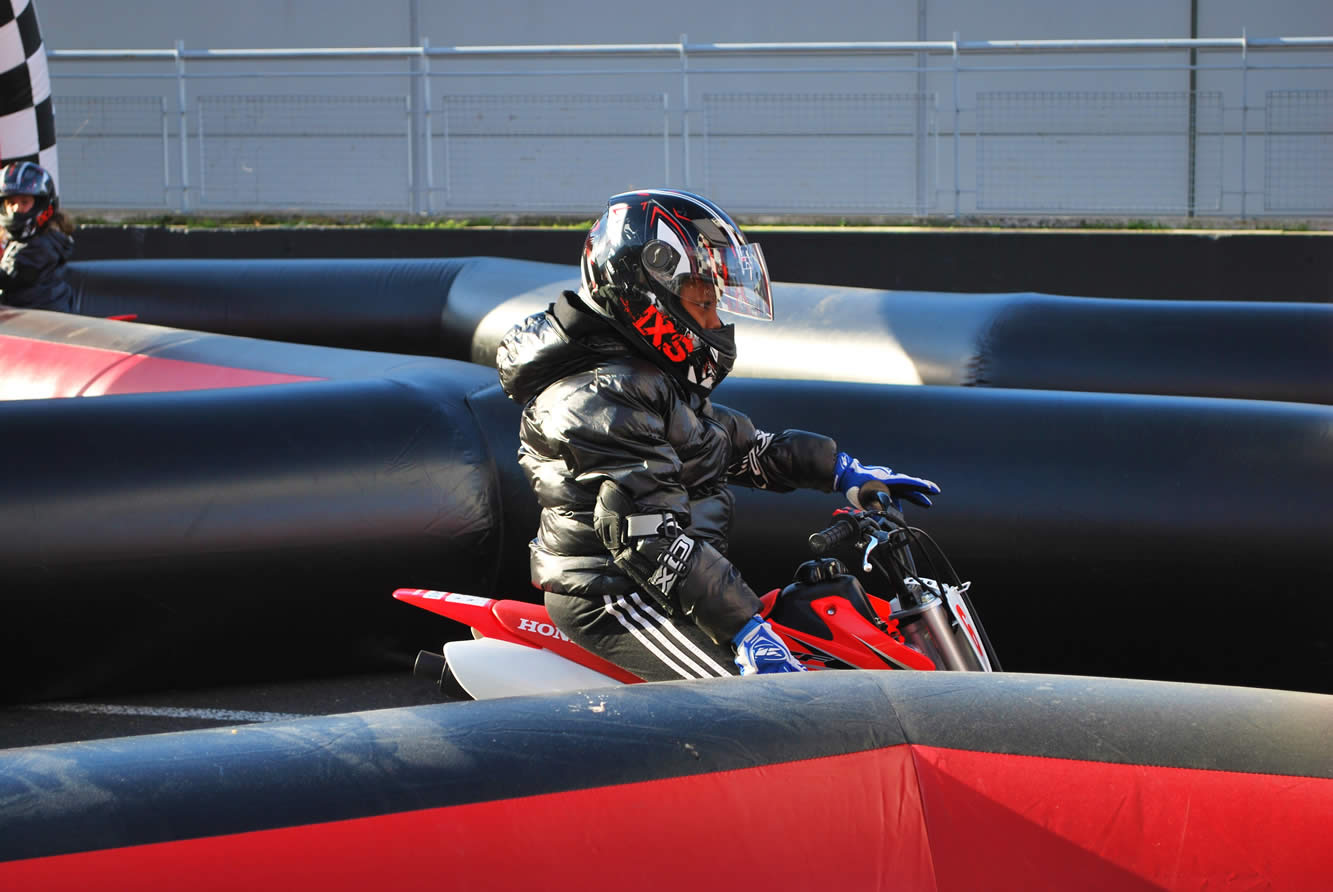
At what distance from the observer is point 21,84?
9.47 m

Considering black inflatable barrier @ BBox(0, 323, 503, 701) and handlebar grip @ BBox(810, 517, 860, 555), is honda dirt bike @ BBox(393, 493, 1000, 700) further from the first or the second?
black inflatable barrier @ BBox(0, 323, 503, 701)

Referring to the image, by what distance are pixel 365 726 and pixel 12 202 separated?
7.65 m

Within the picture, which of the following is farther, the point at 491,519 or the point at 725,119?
the point at 725,119

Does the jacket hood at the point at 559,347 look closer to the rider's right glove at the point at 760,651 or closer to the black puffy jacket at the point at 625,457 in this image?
the black puffy jacket at the point at 625,457

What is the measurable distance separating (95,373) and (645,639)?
173 inches

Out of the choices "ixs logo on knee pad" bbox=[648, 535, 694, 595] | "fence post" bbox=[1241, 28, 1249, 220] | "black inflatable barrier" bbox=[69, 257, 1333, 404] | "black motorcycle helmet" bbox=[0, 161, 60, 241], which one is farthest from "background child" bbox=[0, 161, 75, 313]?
"fence post" bbox=[1241, 28, 1249, 220]

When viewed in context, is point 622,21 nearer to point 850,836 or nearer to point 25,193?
point 25,193

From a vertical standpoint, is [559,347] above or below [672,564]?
above

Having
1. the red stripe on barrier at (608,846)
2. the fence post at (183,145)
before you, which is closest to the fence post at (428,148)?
the fence post at (183,145)

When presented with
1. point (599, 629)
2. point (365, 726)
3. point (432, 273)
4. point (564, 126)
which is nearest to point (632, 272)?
point (599, 629)

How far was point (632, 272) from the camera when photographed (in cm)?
321

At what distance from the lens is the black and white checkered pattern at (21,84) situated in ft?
30.8

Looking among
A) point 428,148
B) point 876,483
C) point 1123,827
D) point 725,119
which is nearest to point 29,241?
point 428,148

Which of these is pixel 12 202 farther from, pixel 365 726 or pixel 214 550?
pixel 365 726
